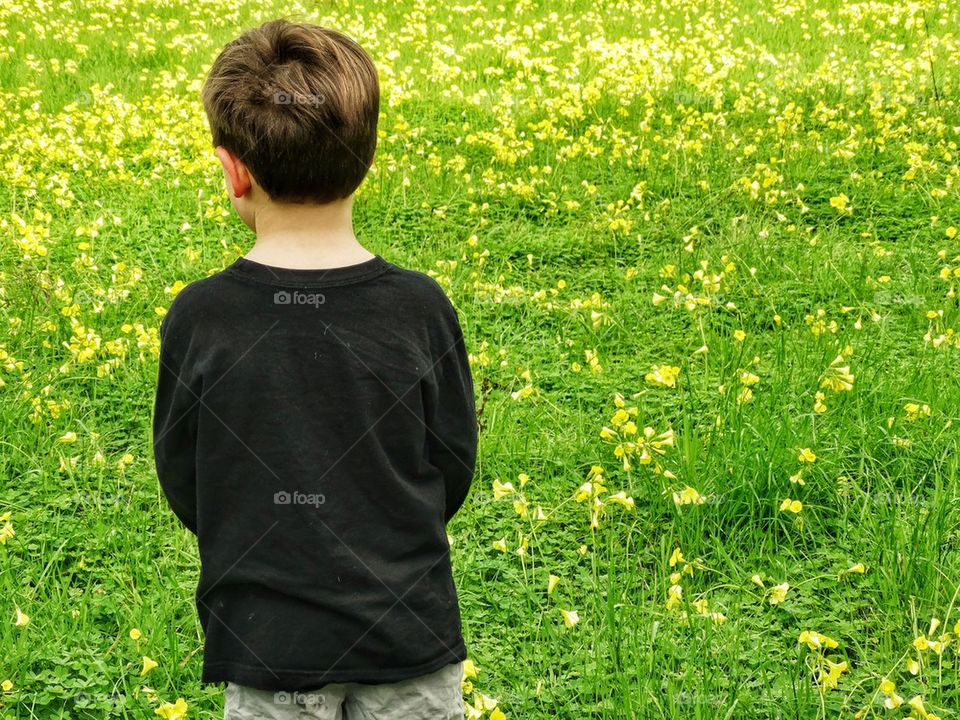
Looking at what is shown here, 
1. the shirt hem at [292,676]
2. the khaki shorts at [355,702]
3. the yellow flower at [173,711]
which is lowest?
the yellow flower at [173,711]

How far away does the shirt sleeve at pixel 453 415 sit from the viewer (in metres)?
2.01

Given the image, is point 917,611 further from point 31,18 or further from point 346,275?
point 31,18

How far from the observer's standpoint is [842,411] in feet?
13.7

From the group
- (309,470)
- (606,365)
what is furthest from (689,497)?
(309,470)

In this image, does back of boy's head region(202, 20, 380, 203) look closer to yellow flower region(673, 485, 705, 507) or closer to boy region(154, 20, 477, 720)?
boy region(154, 20, 477, 720)

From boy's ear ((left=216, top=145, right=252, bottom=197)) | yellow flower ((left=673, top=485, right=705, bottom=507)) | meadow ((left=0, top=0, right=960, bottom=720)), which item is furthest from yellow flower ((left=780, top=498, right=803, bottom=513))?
boy's ear ((left=216, top=145, right=252, bottom=197))

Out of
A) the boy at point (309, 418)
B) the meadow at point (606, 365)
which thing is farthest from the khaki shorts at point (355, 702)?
the meadow at point (606, 365)

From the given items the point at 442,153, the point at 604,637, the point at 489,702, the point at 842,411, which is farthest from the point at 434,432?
the point at 442,153

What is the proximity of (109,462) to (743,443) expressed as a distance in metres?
2.57

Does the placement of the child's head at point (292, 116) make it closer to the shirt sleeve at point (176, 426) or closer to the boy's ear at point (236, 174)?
the boy's ear at point (236, 174)

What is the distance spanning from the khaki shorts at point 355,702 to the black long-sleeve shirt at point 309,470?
0.18 ft

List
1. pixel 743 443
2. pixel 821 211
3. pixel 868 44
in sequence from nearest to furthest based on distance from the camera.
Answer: pixel 743 443 → pixel 821 211 → pixel 868 44

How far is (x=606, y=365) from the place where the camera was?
196 inches

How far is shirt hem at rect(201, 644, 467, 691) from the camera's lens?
1.83m
